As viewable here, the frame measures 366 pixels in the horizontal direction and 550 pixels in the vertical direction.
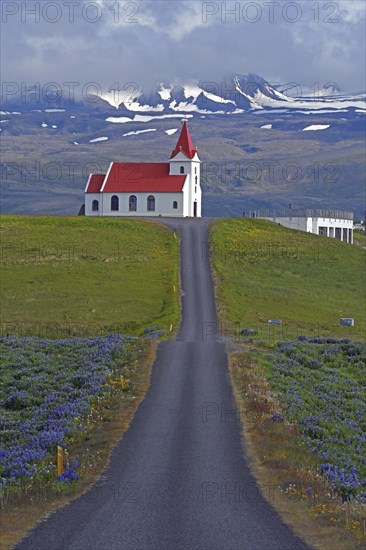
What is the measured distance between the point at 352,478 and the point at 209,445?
403 centimetres

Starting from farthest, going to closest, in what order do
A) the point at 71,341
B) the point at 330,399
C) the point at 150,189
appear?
the point at 150,189 → the point at 71,341 → the point at 330,399

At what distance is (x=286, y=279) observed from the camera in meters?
81.2

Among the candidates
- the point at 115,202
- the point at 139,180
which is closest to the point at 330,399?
the point at 139,180

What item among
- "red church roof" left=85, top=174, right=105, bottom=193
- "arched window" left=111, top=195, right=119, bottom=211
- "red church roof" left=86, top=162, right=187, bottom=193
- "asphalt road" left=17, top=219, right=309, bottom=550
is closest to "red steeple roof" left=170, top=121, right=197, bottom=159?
"red church roof" left=86, top=162, right=187, bottom=193

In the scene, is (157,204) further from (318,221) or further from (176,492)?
(176,492)

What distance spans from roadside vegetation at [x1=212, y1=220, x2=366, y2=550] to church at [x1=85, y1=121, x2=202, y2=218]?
14.8 meters

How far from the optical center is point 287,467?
22.7 m

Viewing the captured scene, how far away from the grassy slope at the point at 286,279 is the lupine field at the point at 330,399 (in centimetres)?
708

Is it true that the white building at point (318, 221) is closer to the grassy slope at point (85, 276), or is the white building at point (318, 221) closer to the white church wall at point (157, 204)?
the white church wall at point (157, 204)

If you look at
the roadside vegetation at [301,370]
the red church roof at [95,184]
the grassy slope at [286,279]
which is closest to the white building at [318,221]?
the grassy slope at [286,279]

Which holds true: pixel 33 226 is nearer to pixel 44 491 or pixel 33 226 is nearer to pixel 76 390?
pixel 76 390

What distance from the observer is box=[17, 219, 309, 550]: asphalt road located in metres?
17.0

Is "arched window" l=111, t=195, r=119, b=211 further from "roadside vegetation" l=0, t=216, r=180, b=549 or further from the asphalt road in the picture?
the asphalt road

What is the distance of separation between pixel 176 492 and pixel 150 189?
92.6 metres
